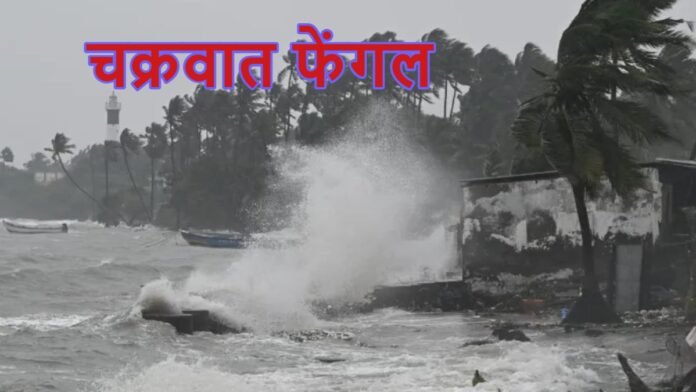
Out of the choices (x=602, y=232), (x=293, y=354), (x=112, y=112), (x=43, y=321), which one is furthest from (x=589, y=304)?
(x=112, y=112)

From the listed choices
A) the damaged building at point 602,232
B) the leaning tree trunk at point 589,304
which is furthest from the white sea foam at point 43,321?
the leaning tree trunk at point 589,304

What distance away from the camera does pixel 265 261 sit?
29938mm

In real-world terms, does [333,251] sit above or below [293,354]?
above

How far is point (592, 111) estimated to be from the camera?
18.6m

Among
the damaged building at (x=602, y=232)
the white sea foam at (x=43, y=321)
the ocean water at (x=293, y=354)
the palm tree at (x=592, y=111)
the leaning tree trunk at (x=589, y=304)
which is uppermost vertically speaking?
the palm tree at (x=592, y=111)

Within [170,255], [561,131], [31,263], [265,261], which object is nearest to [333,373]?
[561,131]

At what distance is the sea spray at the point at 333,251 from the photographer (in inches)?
962

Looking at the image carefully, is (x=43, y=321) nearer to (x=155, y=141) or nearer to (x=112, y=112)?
(x=155, y=141)

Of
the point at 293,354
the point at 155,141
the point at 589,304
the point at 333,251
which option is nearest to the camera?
the point at 293,354

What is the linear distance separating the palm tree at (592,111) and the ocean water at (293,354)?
7.85ft

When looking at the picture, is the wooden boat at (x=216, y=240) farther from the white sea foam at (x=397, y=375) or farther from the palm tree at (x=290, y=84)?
the white sea foam at (x=397, y=375)

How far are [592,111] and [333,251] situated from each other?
1059cm

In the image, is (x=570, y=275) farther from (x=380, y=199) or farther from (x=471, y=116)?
(x=471, y=116)

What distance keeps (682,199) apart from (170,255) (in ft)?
152
